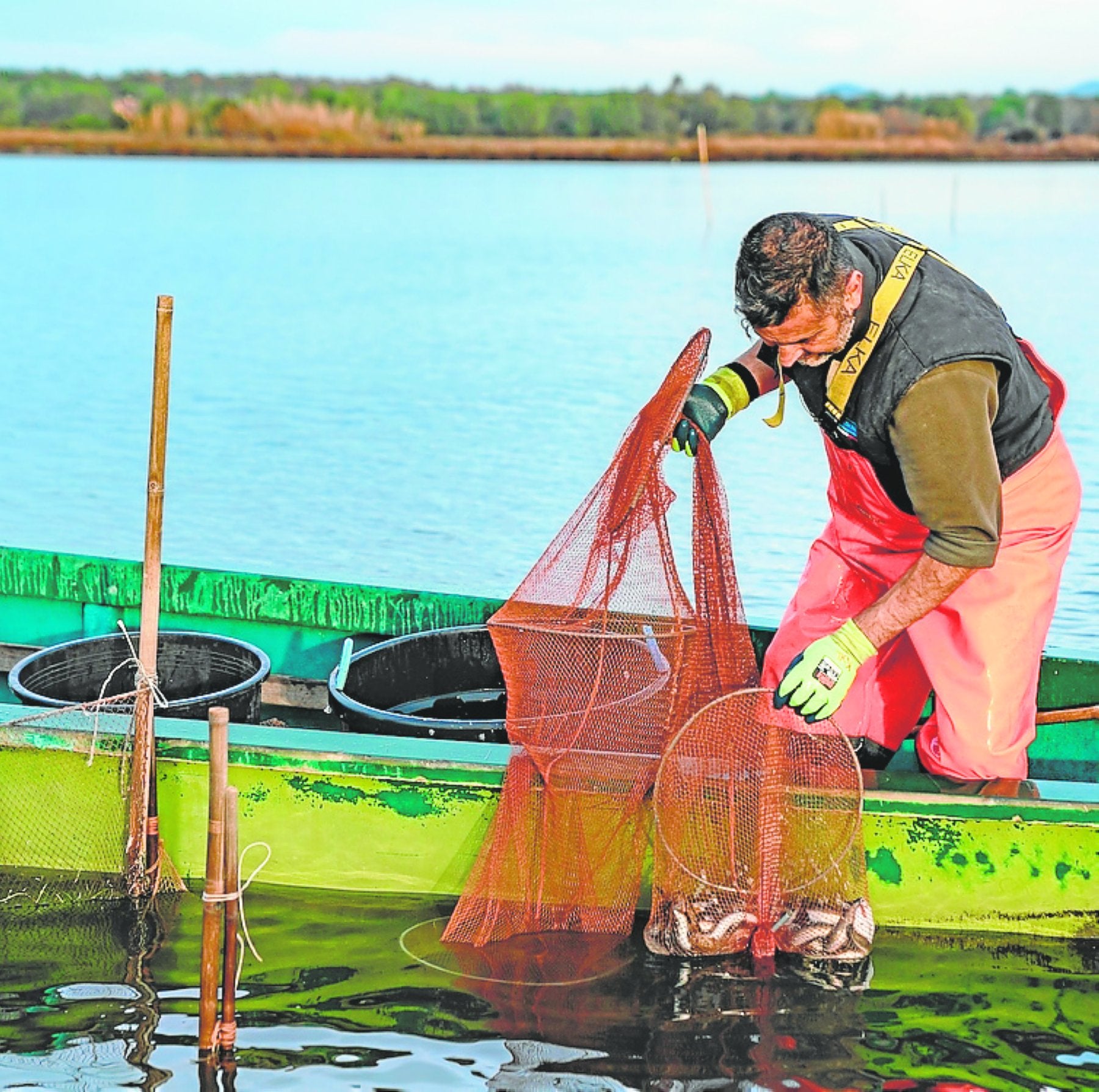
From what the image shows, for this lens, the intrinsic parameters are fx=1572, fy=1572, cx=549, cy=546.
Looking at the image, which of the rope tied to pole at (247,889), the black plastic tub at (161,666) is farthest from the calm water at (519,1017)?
the black plastic tub at (161,666)

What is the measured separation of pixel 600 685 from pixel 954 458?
119cm

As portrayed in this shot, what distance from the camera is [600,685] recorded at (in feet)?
14.0

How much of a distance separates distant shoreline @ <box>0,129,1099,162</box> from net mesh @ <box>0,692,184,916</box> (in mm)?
55053

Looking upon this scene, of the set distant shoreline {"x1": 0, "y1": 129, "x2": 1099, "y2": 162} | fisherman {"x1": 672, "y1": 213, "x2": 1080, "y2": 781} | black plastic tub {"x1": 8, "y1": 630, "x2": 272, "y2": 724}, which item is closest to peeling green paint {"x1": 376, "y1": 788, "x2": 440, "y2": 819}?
black plastic tub {"x1": 8, "y1": 630, "x2": 272, "y2": 724}

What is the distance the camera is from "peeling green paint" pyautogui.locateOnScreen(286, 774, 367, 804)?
439 cm

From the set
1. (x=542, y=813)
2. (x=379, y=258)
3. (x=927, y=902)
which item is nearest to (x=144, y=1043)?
(x=542, y=813)

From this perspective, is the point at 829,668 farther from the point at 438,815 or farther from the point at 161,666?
the point at 161,666

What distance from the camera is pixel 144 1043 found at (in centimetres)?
390

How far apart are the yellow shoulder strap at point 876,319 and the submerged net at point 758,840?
831 millimetres

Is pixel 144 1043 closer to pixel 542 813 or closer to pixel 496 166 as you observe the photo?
pixel 542 813

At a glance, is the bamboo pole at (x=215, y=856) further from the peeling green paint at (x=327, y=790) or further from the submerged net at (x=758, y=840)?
the submerged net at (x=758, y=840)

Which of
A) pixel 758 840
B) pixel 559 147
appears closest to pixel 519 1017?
pixel 758 840

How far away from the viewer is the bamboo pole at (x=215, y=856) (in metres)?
3.57

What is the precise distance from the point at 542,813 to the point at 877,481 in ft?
4.10
